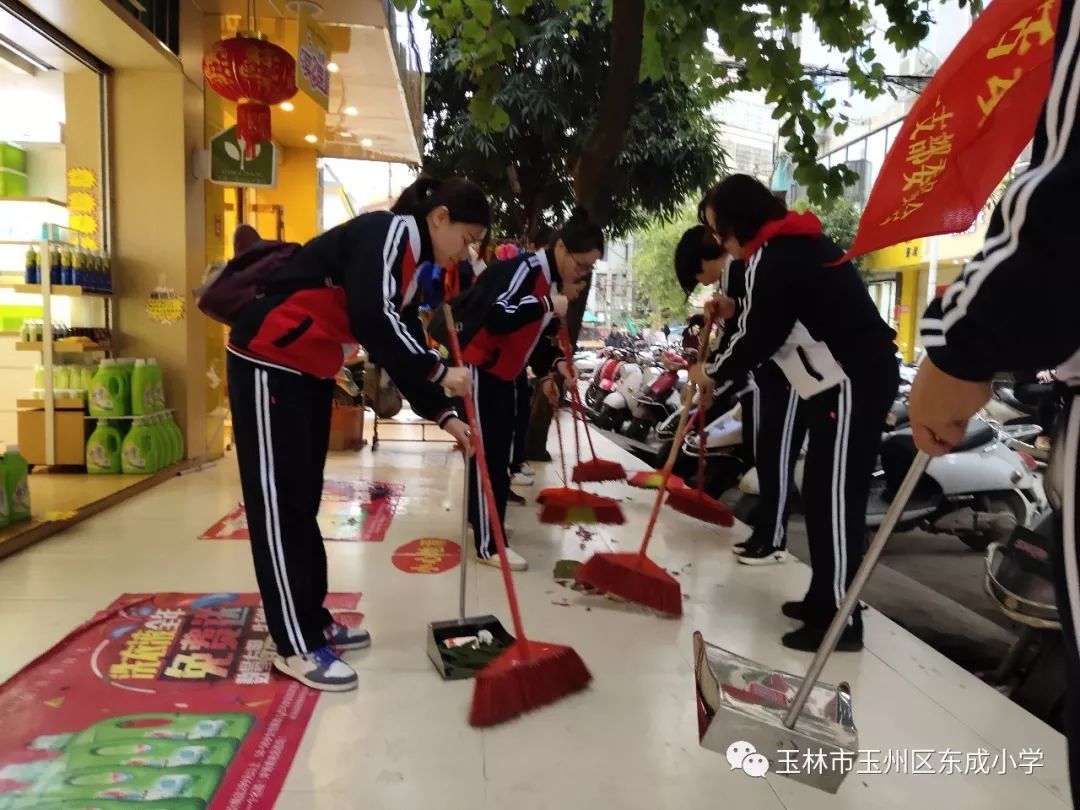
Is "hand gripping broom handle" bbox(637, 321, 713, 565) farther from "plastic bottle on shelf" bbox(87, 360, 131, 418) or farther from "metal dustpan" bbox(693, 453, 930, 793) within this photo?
"plastic bottle on shelf" bbox(87, 360, 131, 418)

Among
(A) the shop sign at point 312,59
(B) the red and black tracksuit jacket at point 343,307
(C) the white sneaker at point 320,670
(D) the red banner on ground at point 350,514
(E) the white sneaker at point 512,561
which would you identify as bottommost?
(D) the red banner on ground at point 350,514

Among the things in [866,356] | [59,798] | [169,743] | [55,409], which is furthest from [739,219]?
[55,409]

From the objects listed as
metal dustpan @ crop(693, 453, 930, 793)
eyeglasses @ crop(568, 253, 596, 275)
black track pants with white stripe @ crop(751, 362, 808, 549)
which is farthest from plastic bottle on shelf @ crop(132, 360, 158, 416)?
metal dustpan @ crop(693, 453, 930, 793)

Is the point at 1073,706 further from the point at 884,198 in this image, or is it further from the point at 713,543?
the point at 713,543

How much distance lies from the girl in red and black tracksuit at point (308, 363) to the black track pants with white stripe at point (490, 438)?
0.89 m

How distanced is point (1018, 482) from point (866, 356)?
1.99 metres

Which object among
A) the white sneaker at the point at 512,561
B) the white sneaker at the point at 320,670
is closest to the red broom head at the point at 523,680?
the white sneaker at the point at 320,670

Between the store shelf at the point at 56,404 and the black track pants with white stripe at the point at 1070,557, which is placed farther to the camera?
the store shelf at the point at 56,404

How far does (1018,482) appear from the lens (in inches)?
146

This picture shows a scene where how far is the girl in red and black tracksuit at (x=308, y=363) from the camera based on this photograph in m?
1.91

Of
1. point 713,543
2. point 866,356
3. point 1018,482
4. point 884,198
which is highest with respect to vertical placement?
point 884,198

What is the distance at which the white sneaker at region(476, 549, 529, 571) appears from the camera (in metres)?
3.06

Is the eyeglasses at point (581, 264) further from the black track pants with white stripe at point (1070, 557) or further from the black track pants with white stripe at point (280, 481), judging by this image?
the black track pants with white stripe at point (1070, 557)

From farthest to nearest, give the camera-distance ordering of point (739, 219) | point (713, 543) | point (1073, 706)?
1. point (713, 543)
2. point (739, 219)
3. point (1073, 706)
